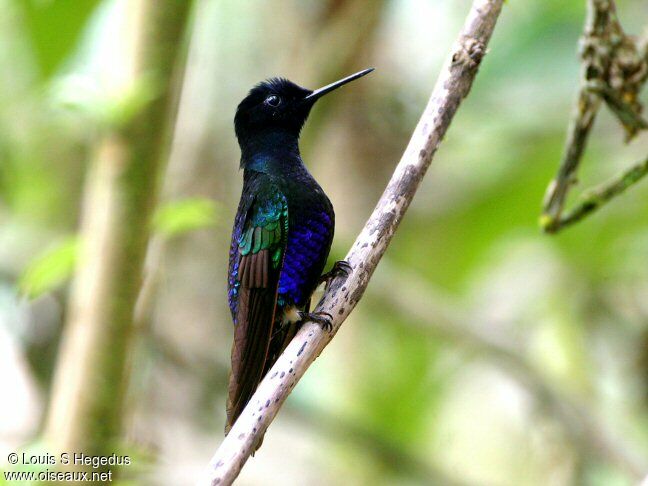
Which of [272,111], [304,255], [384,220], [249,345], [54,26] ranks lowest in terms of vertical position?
[249,345]

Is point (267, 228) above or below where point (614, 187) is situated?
below

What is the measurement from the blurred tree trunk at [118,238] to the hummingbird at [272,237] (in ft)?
0.87

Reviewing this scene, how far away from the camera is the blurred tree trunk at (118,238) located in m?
2.16

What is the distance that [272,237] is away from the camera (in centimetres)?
232

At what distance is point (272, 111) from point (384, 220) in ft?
3.43

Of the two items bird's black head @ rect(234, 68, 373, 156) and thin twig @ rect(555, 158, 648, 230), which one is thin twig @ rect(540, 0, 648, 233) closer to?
Answer: thin twig @ rect(555, 158, 648, 230)

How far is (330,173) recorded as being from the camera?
178 inches

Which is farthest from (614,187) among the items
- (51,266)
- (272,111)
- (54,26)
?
(54,26)

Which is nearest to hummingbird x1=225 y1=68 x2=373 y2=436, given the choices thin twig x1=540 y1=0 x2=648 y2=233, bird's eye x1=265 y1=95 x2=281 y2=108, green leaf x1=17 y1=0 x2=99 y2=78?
bird's eye x1=265 y1=95 x2=281 y2=108

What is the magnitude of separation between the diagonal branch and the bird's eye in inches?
37.1

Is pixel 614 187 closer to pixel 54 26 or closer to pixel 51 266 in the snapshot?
pixel 51 266

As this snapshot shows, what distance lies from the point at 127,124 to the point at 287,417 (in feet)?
5.80

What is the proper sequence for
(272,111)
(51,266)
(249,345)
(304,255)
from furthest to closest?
(272,111), (304,255), (51,266), (249,345)

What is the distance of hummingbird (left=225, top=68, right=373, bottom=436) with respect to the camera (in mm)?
2123
